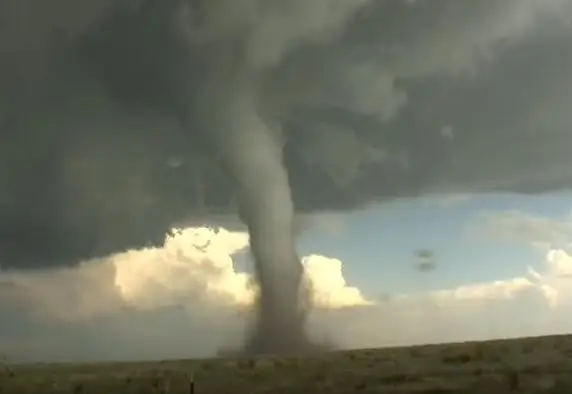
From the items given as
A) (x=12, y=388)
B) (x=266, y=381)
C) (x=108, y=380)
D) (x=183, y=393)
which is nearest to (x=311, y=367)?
(x=266, y=381)

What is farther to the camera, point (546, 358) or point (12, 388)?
point (12, 388)

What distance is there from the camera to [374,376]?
48.9 ft

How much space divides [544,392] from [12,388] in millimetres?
12192

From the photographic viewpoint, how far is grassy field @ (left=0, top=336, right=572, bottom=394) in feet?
44.7

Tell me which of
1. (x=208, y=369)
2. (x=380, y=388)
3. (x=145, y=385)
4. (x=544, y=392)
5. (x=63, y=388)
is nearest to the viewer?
(x=544, y=392)

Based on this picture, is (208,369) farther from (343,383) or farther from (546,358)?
(546,358)

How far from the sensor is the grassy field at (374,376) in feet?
44.7

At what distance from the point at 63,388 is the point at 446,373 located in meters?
8.95

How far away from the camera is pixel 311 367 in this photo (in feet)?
56.5

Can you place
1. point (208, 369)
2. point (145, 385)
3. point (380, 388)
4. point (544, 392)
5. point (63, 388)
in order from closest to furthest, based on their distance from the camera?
point (544, 392) → point (380, 388) → point (145, 385) → point (63, 388) → point (208, 369)

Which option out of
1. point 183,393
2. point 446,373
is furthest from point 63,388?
point 446,373

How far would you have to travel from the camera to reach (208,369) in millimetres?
19281

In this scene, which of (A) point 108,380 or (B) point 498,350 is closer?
(B) point 498,350

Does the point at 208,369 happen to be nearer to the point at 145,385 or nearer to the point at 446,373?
the point at 145,385
